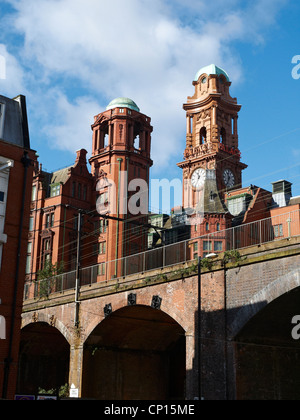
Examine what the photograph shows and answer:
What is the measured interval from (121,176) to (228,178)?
85.2 ft

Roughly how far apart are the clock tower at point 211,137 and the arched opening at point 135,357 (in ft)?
146

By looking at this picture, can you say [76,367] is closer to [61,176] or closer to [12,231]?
[12,231]

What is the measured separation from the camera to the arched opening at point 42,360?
155 feet

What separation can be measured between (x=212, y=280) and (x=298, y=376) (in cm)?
735

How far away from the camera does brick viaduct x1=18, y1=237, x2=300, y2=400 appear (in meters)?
24.4

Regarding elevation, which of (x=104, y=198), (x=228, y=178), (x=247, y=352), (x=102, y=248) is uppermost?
(x=228, y=178)

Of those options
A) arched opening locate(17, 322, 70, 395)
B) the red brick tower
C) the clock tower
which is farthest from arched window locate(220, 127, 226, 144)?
arched opening locate(17, 322, 70, 395)

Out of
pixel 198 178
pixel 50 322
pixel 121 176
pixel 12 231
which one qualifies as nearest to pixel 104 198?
pixel 121 176

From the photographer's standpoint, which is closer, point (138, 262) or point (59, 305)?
point (138, 262)

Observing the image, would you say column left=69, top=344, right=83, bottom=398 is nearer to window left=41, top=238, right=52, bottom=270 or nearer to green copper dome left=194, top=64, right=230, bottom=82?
window left=41, top=238, right=52, bottom=270

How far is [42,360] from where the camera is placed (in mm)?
49344

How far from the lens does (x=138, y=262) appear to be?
120 feet

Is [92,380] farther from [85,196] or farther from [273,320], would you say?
[85,196]

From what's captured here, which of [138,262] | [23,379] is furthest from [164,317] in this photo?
[23,379]
